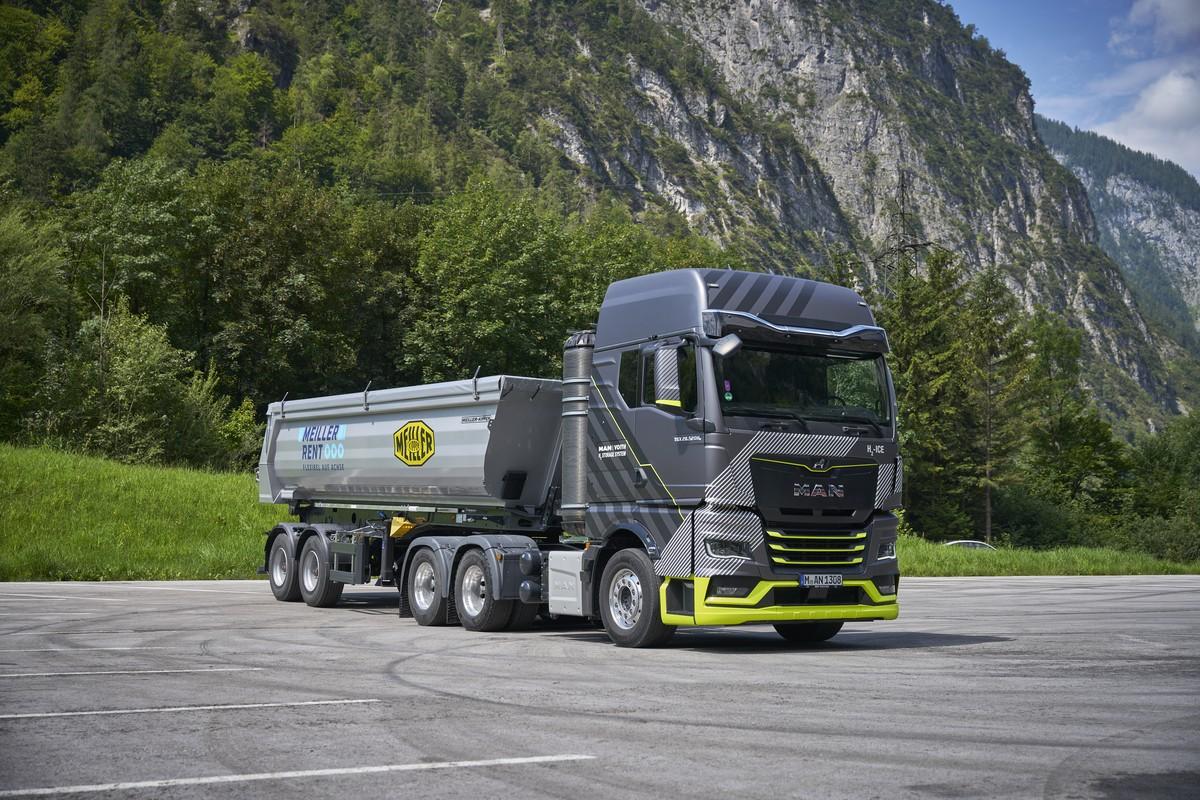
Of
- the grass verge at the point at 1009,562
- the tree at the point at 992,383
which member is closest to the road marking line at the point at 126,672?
the grass verge at the point at 1009,562

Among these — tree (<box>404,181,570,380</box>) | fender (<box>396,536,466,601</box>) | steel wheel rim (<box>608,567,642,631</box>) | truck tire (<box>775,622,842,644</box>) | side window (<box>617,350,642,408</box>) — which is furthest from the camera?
tree (<box>404,181,570,380</box>)

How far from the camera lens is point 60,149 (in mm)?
115875

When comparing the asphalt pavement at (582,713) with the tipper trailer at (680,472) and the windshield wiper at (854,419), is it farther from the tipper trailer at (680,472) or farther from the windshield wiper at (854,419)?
the windshield wiper at (854,419)

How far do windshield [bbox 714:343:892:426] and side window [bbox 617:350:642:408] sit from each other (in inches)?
43.0

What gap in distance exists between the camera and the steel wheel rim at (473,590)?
48.1 feet

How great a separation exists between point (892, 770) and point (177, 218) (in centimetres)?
5692

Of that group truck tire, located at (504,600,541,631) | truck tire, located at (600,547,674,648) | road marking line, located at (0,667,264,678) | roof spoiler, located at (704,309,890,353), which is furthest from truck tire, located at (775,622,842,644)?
road marking line, located at (0,667,264,678)

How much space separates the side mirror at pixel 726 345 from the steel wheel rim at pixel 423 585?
17.6 feet

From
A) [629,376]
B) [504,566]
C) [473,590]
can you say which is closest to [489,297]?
[473,590]

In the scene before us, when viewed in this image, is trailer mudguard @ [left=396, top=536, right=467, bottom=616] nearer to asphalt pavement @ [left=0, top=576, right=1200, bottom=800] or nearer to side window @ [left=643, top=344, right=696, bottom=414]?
asphalt pavement @ [left=0, top=576, right=1200, bottom=800]

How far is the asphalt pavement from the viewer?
20.2 ft

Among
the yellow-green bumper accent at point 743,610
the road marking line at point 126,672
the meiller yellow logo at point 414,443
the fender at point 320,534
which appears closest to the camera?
the road marking line at point 126,672

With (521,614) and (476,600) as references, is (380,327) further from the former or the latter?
(521,614)

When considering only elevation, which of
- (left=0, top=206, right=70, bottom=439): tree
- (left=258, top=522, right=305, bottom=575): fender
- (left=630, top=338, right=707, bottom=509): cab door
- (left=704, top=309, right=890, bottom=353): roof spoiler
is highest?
(left=0, top=206, right=70, bottom=439): tree
